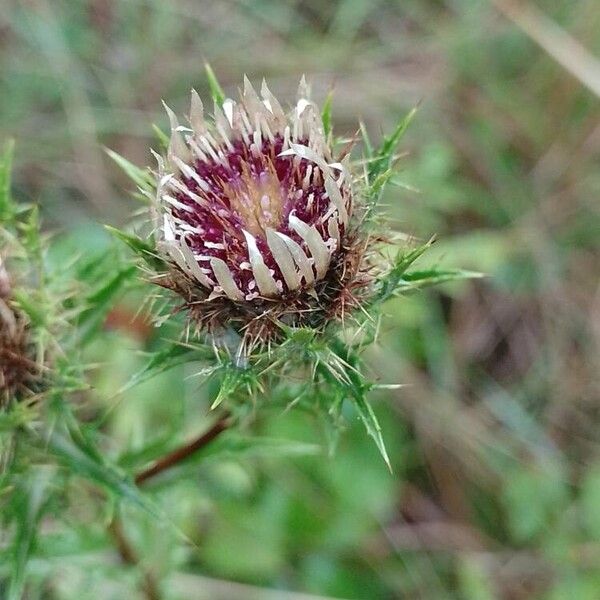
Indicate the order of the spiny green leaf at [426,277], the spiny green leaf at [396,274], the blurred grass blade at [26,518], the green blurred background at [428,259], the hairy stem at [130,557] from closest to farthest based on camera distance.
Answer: the spiny green leaf at [396,274] → the spiny green leaf at [426,277] → the blurred grass blade at [26,518] → the hairy stem at [130,557] → the green blurred background at [428,259]

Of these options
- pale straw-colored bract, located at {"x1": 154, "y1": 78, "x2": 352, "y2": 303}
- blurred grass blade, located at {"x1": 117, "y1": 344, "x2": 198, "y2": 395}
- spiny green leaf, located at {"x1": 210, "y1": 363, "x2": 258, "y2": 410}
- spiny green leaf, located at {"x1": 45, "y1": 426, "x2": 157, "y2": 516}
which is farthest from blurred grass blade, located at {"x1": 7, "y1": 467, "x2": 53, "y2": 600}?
pale straw-colored bract, located at {"x1": 154, "y1": 78, "x2": 352, "y2": 303}

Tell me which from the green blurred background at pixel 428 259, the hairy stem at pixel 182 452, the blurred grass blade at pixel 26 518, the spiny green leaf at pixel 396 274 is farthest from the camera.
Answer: the green blurred background at pixel 428 259

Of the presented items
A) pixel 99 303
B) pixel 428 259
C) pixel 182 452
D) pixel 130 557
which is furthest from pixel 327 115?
pixel 428 259

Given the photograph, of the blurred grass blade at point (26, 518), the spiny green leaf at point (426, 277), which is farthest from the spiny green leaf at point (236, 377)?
the blurred grass blade at point (26, 518)

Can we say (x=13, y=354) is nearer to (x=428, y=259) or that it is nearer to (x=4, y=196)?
(x=4, y=196)

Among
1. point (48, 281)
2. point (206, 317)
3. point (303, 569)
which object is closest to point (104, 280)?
point (48, 281)

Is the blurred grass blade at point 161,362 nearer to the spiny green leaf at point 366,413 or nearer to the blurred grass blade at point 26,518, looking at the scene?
the spiny green leaf at point 366,413

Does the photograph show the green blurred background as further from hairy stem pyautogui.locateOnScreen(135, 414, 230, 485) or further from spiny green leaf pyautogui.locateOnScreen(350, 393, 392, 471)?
spiny green leaf pyautogui.locateOnScreen(350, 393, 392, 471)
